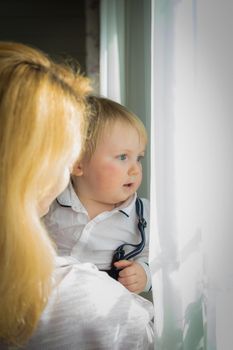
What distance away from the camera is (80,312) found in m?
0.74

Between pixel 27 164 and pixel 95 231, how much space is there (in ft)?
2.26

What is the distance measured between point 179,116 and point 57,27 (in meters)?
2.87

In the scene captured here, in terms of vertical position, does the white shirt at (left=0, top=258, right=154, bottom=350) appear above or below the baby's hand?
above

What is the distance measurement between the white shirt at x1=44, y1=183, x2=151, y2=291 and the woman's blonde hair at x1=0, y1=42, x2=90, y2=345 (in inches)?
22.5

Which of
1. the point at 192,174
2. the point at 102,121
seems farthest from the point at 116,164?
the point at 192,174

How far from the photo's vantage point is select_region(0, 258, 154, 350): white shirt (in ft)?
2.44

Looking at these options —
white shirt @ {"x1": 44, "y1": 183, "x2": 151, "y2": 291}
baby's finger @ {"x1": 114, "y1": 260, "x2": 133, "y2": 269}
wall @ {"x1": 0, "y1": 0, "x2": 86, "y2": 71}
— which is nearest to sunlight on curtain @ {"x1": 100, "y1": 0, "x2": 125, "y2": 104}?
white shirt @ {"x1": 44, "y1": 183, "x2": 151, "y2": 291}

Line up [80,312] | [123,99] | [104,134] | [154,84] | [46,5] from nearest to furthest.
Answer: [80,312]
[154,84]
[104,134]
[123,99]
[46,5]

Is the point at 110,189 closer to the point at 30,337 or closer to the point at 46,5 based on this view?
the point at 30,337

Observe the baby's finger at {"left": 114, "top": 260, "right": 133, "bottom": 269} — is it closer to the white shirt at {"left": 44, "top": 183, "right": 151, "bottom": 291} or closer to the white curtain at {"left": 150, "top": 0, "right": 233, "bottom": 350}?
the white shirt at {"left": 44, "top": 183, "right": 151, "bottom": 291}

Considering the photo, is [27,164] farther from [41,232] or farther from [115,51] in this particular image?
[115,51]

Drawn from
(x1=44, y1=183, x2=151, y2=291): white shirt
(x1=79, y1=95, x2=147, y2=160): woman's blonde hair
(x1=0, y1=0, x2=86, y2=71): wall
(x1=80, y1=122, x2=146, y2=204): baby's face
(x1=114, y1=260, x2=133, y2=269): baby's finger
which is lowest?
(x1=114, y1=260, x2=133, y2=269): baby's finger

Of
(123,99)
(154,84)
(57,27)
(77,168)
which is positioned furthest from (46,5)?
(154,84)

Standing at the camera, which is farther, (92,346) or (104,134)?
(104,134)
